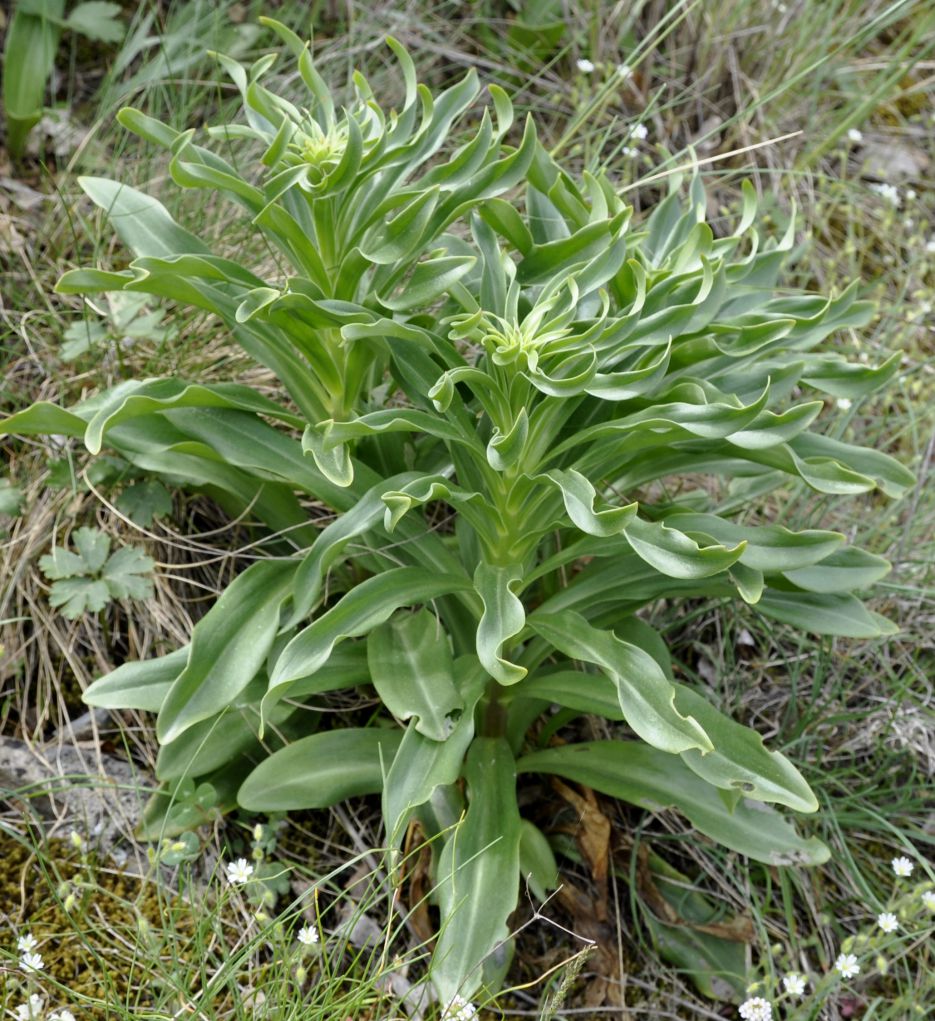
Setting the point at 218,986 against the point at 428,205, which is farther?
the point at 428,205

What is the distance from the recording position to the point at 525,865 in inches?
91.5

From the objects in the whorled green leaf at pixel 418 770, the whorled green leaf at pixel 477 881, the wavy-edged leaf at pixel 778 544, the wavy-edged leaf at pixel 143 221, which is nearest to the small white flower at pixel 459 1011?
the whorled green leaf at pixel 477 881

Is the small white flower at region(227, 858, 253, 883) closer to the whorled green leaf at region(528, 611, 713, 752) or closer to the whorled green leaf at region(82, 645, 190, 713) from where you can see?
the whorled green leaf at region(82, 645, 190, 713)

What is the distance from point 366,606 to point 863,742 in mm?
1332

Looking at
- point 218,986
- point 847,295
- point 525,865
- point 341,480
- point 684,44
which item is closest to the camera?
point 218,986

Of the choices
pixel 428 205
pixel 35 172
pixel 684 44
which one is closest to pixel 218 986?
pixel 428 205

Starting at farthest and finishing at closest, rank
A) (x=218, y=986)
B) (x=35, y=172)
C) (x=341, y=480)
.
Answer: (x=35, y=172) → (x=341, y=480) → (x=218, y=986)

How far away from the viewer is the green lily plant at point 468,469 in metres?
1.99

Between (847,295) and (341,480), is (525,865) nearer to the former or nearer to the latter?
(341,480)

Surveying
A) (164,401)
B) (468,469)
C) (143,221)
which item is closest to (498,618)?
(468,469)

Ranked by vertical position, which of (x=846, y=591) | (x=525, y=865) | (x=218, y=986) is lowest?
(x=525, y=865)

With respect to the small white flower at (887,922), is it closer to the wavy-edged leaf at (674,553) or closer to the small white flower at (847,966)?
the small white flower at (847,966)

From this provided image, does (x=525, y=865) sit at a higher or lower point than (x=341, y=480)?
lower

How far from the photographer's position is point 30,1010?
1838 mm
